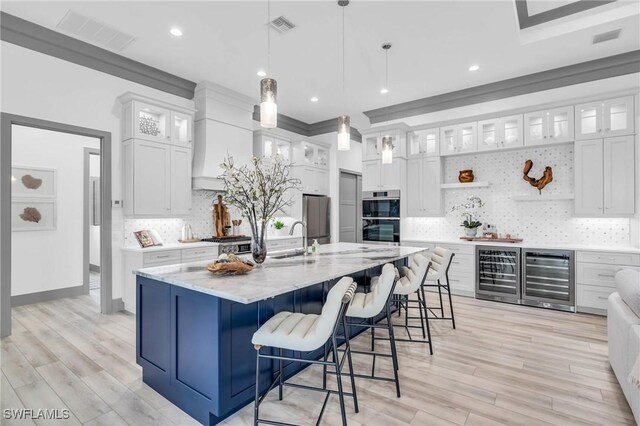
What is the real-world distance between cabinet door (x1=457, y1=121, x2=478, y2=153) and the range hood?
11.7 ft

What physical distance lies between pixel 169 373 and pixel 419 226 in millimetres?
4890

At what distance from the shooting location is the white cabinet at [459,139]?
5344mm

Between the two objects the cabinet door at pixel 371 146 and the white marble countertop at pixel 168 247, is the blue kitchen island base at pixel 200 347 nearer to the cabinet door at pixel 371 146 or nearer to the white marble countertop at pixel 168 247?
the white marble countertop at pixel 168 247

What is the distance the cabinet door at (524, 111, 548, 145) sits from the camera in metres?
4.78

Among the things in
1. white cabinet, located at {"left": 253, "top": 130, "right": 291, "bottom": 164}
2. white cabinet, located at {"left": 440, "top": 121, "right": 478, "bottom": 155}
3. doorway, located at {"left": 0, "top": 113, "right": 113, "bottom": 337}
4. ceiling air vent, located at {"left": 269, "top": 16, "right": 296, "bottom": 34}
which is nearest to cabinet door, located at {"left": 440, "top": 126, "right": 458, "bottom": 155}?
white cabinet, located at {"left": 440, "top": 121, "right": 478, "bottom": 155}

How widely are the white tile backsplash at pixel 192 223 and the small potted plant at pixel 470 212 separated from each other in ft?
12.2

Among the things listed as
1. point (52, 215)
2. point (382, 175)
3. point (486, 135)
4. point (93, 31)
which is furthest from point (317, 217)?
point (93, 31)

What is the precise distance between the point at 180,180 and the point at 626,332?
4.98 m

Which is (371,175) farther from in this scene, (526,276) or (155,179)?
(155,179)

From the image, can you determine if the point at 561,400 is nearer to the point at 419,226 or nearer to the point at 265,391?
the point at 265,391

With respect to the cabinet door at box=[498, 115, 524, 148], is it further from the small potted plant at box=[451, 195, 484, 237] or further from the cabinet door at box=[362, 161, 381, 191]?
the cabinet door at box=[362, 161, 381, 191]

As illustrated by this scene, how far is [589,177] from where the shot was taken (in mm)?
4488

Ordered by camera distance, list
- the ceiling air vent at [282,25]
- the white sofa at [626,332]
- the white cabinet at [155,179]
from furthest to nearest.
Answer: the white cabinet at [155,179] → the ceiling air vent at [282,25] → the white sofa at [626,332]

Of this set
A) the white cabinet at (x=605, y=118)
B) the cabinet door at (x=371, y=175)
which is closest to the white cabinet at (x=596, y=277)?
the white cabinet at (x=605, y=118)
